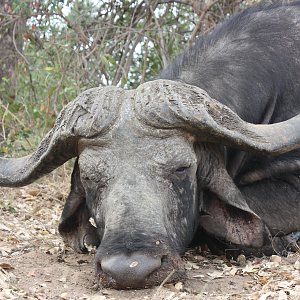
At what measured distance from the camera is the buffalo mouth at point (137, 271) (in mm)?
2184

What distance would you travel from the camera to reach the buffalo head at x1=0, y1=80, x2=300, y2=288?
2.56 meters

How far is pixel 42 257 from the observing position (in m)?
3.18

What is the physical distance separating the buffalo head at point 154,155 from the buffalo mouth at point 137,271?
22mm

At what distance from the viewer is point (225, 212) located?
3244mm

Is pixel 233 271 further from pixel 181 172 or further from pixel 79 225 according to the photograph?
pixel 79 225

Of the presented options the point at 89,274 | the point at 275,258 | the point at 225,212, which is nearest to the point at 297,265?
the point at 275,258

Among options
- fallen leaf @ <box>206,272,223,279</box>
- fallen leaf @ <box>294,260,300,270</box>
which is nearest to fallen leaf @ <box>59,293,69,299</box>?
fallen leaf @ <box>206,272,223,279</box>

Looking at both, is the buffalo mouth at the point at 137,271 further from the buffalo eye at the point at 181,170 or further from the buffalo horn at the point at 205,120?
the buffalo horn at the point at 205,120

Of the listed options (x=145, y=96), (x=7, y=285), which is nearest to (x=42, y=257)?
(x=7, y=285)

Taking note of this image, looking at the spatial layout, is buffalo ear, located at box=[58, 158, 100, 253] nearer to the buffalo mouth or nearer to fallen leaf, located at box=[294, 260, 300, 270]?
the buffalo mouth

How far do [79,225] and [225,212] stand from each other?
1228 millimetres

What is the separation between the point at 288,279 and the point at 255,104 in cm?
156

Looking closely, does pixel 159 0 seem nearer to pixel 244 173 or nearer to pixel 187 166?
pixel 244 173

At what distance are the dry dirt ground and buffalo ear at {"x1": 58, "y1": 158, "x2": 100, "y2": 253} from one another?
0.10 m
